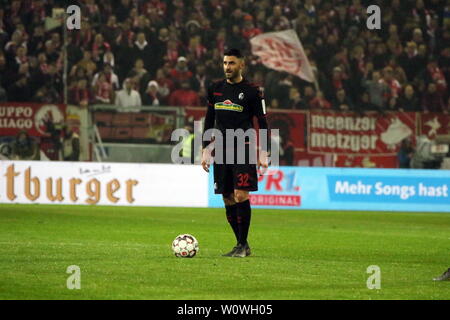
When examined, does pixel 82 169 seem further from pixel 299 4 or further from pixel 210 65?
pixel 299 4

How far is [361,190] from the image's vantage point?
21078 mm

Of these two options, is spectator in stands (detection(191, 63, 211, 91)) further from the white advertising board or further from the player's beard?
the player's beard

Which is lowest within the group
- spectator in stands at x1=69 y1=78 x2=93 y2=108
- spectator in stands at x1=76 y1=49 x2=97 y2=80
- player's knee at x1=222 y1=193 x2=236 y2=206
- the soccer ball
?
the soccer ball

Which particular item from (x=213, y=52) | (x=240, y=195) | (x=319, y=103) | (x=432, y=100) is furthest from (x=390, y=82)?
(x=240, y=195)

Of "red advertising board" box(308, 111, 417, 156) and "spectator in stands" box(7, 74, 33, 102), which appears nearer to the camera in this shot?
"spectator in stands" box(7, 74, 33, 102)

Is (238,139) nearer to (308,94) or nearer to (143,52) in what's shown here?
(308,94)

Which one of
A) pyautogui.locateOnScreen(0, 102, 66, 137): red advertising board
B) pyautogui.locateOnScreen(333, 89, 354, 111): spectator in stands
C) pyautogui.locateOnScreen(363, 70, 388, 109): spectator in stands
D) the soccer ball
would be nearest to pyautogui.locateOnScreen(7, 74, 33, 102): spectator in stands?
pyautogui.locateOnScreen(0, 102, 66, 137): red advertising board

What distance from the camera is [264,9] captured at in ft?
81.0

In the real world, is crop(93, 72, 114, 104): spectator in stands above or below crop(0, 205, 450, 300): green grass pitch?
above

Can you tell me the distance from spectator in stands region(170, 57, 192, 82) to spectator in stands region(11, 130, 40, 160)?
409 cm

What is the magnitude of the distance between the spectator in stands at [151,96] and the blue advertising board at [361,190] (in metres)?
2.74

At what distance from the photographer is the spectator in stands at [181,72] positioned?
72.8 ft

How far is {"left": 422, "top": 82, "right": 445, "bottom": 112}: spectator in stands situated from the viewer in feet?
76.8

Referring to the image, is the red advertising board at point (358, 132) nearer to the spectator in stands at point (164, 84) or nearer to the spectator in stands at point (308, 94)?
the spectator in stands at point (308, 94)
